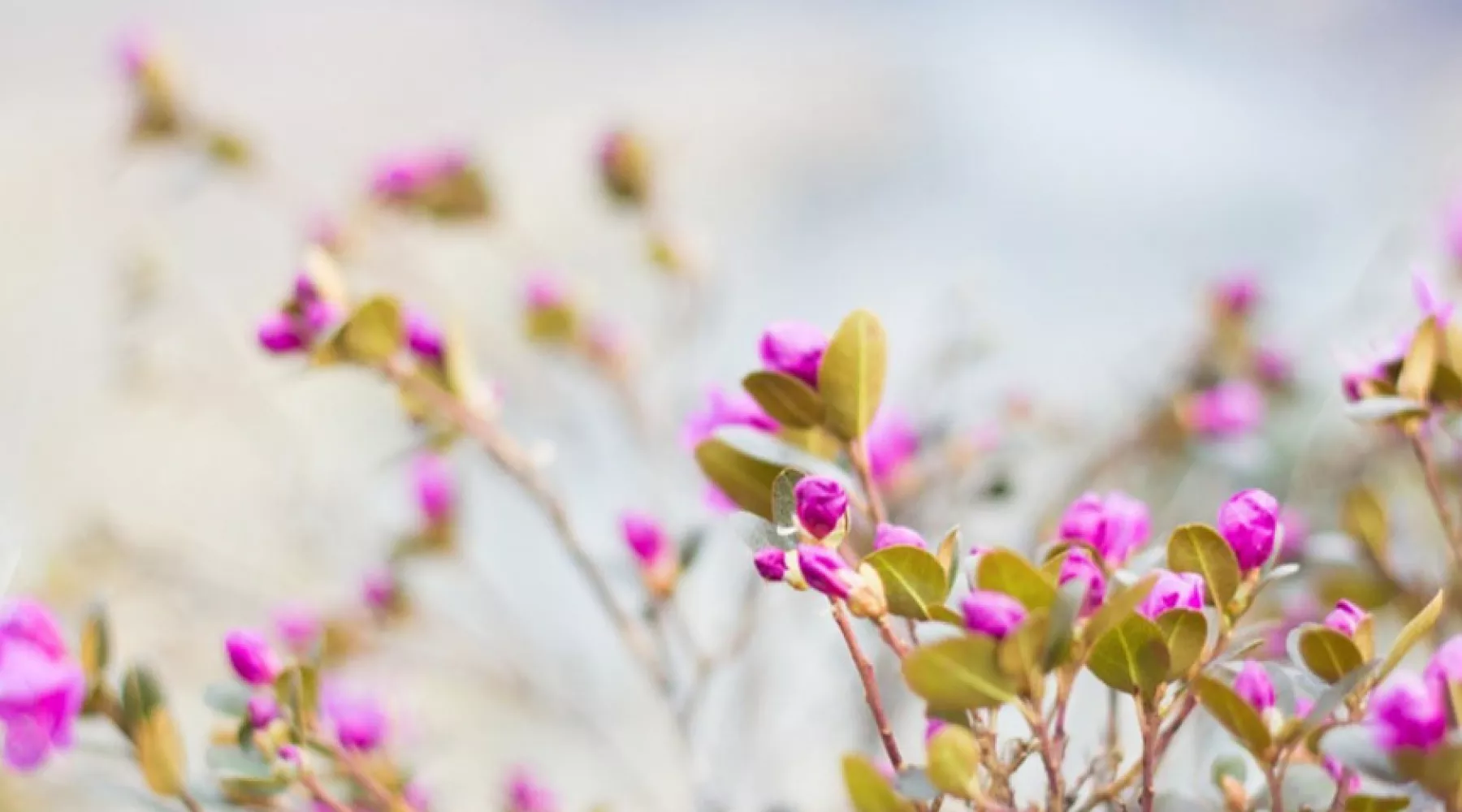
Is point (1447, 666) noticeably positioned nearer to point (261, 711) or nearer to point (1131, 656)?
point (1131, 656)

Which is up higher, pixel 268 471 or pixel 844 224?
pixel 844 224

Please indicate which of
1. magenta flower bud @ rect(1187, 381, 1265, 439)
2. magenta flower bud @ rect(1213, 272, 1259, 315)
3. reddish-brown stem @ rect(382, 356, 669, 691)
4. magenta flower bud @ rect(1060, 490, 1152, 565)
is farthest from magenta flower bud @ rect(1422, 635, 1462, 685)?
magenta flower bud @ rect(1213, 272, 1259, 315)

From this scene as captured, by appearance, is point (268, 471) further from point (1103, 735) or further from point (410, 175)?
point (1103, 735)

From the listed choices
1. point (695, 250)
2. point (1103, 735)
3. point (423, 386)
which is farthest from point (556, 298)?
point (1103, 735)

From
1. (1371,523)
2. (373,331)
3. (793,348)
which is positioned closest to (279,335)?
(373,331)

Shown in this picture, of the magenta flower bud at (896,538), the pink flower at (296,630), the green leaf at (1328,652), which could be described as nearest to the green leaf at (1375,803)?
the green leaf at (1328,652)

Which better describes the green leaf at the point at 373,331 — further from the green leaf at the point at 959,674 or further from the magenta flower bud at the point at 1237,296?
the magenta flower bud at the point at 1237,296

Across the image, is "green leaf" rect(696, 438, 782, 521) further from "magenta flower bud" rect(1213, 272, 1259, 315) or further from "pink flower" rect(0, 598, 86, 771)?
"magenta flower bud" rect(1213, 272, 1259, 315)
